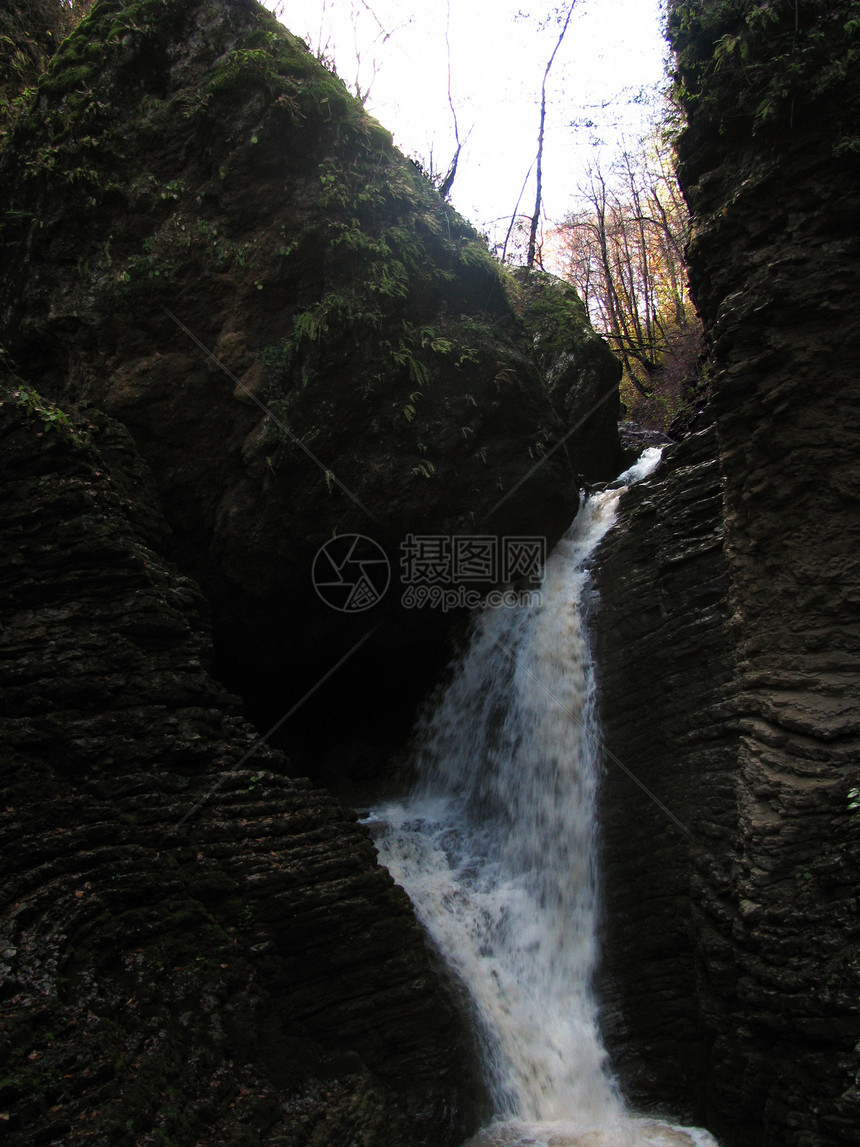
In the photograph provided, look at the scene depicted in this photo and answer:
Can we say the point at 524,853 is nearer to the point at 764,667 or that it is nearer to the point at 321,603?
the point at 764,667

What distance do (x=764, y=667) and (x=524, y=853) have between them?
342 cm

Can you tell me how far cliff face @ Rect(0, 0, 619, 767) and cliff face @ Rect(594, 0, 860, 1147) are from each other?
3.55 m

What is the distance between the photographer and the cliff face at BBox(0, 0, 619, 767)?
7684mm

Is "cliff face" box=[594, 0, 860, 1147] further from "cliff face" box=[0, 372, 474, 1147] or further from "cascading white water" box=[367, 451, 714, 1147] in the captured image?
"cliff face" box=[0, 372, 474, 1147]

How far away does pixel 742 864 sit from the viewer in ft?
16.9

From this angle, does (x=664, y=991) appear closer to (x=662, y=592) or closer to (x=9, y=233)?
(x=662, y=592)

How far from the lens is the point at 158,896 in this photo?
443 cm

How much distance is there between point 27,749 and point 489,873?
4851mm
